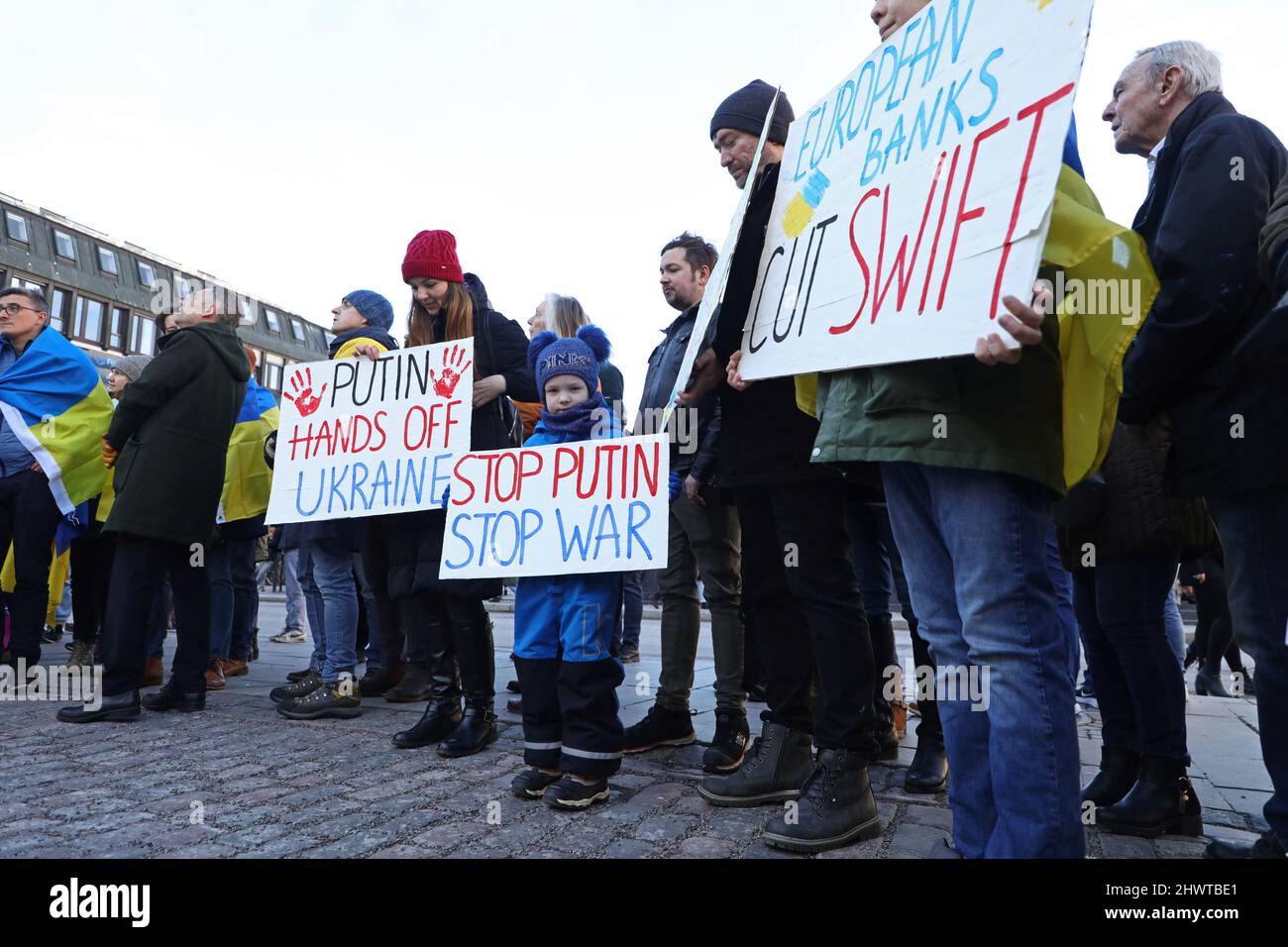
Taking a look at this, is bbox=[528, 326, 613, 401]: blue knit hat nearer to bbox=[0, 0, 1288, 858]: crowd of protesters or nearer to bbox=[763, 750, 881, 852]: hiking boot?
bbox=[0, 0, 1288, 858]: crowd of protesters

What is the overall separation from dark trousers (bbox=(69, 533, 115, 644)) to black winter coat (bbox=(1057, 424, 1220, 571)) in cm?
601

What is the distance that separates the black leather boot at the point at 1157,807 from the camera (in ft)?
8.67

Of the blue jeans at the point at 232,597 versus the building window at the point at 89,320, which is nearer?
the blue jeans at the point at 232,597

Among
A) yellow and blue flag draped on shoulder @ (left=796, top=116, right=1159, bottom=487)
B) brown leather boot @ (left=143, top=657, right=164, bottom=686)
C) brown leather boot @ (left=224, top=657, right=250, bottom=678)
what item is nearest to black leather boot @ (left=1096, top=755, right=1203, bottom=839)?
yellow and blue flag draped on shoulder @ (left=796, top=116, right=1159, bottom=487)

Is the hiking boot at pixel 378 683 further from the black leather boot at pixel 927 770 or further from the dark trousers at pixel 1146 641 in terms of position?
the dark trousers at pixel 1146 641

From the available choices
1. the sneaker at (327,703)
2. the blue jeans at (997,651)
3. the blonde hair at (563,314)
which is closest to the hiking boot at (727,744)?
the blue jeans at (997,651)

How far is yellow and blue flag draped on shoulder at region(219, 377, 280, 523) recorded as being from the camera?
564 centimetres

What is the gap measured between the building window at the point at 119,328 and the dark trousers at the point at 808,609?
47.6 meters

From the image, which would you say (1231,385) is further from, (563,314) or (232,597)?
(232,597)

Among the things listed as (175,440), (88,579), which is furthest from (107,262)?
(175,440)

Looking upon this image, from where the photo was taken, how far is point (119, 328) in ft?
142

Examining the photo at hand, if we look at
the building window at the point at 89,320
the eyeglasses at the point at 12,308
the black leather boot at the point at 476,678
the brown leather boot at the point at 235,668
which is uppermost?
the building window at the point at 89,320
